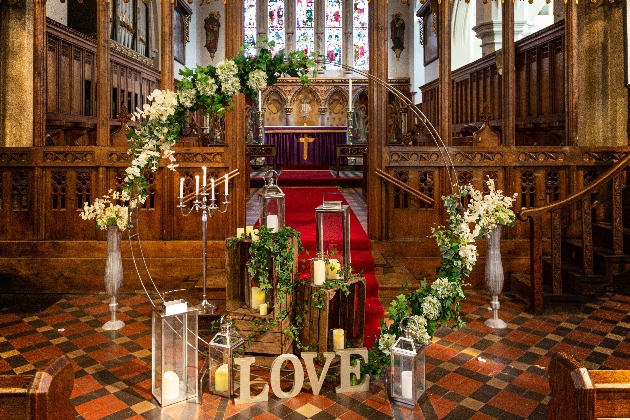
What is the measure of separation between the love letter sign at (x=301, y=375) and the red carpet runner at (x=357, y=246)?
0.85m

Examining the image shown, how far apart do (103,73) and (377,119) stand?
3089mm

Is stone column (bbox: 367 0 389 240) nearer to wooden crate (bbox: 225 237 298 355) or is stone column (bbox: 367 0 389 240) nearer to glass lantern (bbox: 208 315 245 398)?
wooden crate (bbox: 225 237 298 355)

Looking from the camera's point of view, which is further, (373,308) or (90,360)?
(373,308)

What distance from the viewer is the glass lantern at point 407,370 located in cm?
317

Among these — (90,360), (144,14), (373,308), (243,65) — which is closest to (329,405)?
(373,308)

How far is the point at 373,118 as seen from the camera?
19.6 feet

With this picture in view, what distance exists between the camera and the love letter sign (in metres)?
3.22

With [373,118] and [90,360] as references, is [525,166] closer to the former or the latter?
[373,118]

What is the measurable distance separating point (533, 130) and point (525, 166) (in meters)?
1.61

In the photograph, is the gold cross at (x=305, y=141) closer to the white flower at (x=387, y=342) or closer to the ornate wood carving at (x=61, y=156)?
the ornate wood carving at (x=61, y=156)

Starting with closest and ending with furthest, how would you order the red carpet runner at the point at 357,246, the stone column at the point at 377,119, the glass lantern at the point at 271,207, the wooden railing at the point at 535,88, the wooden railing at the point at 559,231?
the glass lantern at the point at 271,207, the red carpet runner at the point at 357,246, the wooden railing at the point at 559,231, the stone column at the point at 377,119, the wooden railing at the point at 535,88

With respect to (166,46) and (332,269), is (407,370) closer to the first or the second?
(332,269)

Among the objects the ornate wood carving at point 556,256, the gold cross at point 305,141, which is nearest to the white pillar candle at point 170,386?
the ornate wood carving at point 556,256

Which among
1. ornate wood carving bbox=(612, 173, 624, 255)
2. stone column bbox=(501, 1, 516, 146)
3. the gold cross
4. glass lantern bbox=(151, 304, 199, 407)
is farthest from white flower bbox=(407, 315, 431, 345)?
the gold cross
